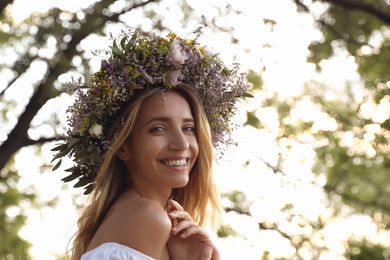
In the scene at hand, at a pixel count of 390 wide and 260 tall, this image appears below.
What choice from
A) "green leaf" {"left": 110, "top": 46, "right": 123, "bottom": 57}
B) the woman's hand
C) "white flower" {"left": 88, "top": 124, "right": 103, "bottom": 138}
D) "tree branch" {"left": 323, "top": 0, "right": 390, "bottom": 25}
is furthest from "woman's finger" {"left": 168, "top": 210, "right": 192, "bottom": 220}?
"tree branch" {"left": 323, "top": 0, "right": 390, "bottom": 25}

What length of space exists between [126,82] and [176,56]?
0.99ft

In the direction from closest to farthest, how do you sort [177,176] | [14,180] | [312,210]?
[177,176] < [14,180] < [312,210]

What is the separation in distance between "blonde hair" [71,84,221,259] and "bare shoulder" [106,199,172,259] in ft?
1.07

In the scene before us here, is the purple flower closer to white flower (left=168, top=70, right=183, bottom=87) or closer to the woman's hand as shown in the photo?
white flower (left=168, top=70, right=183, bottom=87)

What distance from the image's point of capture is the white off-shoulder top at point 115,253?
11.7 ft

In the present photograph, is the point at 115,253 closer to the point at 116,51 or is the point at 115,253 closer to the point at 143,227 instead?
the point at 143,227

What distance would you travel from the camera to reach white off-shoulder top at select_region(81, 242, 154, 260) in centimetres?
356

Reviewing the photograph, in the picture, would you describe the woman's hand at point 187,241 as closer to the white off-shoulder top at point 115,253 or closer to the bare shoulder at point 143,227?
the bare shoulder at point 143,227

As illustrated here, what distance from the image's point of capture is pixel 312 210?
1267 cm

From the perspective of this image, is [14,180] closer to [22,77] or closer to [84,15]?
[22,77]

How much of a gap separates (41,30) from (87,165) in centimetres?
670

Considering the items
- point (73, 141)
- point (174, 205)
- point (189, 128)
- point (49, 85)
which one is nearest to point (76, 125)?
point (73, 141)

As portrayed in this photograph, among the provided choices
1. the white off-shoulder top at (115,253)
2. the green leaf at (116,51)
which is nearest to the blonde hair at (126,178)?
the green leaf at (116,51)

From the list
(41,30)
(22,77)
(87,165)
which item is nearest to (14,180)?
(22,77)
